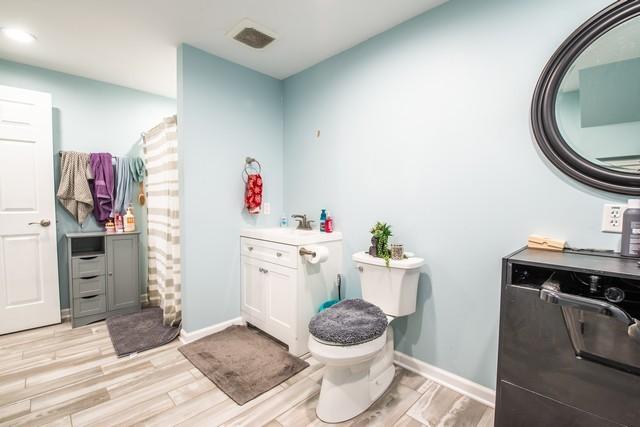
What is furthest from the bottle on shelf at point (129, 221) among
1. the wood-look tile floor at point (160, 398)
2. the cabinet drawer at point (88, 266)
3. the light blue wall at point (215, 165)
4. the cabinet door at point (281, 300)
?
the cabinet door at point (281, 300)

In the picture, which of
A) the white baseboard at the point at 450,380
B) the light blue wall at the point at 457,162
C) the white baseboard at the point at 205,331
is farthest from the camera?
the white baseboard at the point at 205,331

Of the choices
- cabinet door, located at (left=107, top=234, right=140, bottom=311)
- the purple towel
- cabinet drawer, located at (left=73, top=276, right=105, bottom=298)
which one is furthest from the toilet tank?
the purple towel

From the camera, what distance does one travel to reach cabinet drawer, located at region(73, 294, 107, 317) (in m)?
2.57

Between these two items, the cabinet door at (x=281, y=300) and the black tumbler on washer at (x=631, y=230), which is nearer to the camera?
the black tumbler on washer at (x=631, y=230)

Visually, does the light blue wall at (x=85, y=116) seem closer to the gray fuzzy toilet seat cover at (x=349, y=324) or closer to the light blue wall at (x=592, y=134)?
the gray fuzzy toilet seat cover at (x=349, y=324)

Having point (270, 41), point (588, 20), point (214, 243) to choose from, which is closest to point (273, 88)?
point (270, 41)

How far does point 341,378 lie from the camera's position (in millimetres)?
1511

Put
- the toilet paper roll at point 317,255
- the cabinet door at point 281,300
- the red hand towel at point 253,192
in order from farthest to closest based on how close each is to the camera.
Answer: the red hand towel at point 253,192 < the cabinet door at point 281,300 < the toilet paper roll at point 317,255

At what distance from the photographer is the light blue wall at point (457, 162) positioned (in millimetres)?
1423

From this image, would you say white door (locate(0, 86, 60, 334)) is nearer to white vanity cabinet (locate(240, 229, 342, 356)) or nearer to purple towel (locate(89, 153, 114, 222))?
purple towel (locate(89, 153, 114, 222))

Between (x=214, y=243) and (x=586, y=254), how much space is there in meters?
2.39

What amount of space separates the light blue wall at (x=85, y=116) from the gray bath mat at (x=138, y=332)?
535mm

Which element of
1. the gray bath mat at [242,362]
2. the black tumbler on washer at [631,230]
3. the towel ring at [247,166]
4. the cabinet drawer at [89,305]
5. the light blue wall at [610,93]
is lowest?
the gray bath mat at [242,362]

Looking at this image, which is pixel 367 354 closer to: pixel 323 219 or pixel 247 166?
pixel 323 219
